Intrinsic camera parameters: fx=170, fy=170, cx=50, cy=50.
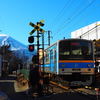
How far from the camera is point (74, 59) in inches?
472

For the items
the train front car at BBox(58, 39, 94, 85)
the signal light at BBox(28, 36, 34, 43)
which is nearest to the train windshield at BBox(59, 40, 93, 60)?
the train front car at BBox(58, 39, 94, 85)

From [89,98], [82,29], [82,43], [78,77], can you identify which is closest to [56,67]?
[78,77]

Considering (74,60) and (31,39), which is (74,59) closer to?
(74,60)

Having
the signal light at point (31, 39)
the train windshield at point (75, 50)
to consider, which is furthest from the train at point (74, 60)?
the signal light at point (31, 39)

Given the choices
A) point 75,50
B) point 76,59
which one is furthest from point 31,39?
point 76,59

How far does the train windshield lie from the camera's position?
39.4 ft

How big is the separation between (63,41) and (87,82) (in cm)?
355

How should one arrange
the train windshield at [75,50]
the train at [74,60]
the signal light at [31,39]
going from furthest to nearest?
the train windshield at [75,50]
the train at [74,60]
the signal light at [31,39]

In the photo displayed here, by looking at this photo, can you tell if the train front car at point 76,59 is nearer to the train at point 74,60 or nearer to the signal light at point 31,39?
the train at point 74,60

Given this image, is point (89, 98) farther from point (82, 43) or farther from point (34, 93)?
point (82, 43)

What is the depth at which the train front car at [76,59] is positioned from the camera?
38.9ft

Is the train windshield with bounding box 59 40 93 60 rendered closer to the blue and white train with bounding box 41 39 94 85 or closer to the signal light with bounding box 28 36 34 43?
the blue and white train with bounding box 41 39 94 85

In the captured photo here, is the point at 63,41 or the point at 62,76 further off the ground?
the point at 63,41

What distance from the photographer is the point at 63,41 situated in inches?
479
